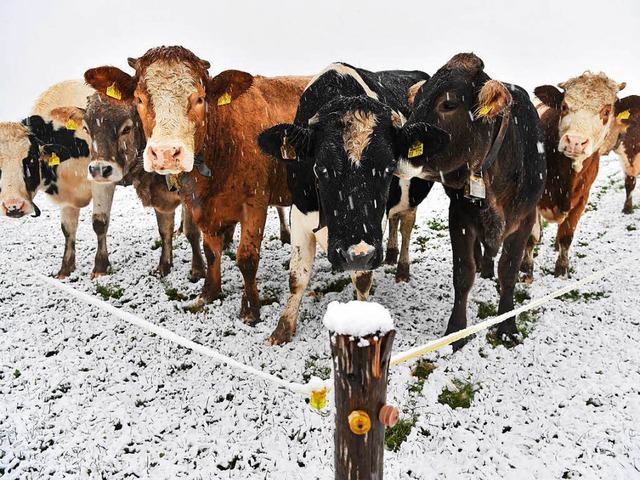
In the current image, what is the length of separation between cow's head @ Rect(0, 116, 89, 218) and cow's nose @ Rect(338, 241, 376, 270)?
515cm

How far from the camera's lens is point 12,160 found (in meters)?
6.51

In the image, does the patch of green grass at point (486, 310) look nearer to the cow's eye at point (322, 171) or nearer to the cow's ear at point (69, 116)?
the cow's eye at point (322, 171)

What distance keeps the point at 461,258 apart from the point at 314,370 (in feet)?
6.36

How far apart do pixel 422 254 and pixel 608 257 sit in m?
2.99

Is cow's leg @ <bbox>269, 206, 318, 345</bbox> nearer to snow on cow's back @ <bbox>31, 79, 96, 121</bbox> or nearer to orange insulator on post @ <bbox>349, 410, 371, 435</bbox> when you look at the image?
orange insulator on post @ <bbox>349, 410, 371, 435</bbox>

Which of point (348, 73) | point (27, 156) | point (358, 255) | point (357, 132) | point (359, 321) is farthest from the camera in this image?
point (27, 156)

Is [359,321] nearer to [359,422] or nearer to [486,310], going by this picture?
[359,422]

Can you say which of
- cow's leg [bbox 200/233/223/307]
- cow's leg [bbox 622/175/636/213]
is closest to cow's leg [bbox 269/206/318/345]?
cow's leg [bbox 200/233/223/307]

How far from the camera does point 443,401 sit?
A: 4215mm

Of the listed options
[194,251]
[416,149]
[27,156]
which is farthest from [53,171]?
[416,149]

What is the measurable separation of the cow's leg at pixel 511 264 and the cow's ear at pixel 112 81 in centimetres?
437

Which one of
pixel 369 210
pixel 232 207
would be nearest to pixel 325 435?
pixel 369 210

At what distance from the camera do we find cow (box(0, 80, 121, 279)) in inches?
255

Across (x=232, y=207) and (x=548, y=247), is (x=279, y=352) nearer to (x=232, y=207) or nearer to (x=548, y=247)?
(x=232, y=207)
